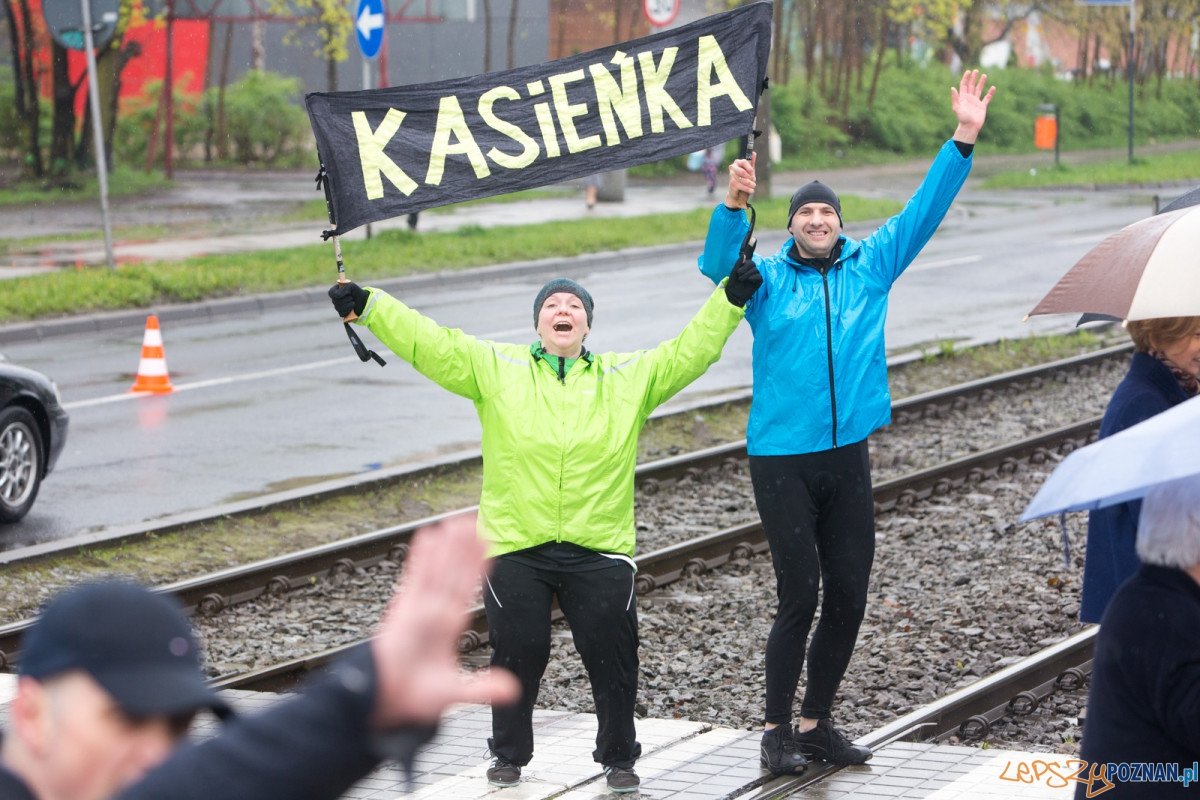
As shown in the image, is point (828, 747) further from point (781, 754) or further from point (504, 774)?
point (504, 774)

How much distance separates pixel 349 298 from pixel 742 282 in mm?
1277

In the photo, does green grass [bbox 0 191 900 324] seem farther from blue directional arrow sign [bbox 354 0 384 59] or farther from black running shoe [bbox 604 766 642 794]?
black running shoe [bbox 604 766 642 794]

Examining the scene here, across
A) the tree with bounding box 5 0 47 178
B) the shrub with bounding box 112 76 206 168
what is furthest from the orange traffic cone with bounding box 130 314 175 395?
the shrub with bounding box 112 76 206 168

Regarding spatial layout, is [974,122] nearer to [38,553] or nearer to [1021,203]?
[38,553]

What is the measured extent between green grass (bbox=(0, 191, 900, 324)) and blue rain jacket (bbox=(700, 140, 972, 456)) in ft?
46.7

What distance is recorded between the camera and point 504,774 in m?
6.00

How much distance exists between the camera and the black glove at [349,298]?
18.5 feet

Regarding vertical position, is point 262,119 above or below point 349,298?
above

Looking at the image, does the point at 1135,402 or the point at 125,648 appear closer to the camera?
the point at 125,648

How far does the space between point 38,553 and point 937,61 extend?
155 ft

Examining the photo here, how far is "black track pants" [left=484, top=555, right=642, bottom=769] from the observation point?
5.77 metres

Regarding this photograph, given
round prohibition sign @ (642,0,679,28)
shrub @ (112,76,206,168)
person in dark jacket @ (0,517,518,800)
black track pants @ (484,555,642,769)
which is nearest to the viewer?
person in dark jacket @ (0,517,518,800)

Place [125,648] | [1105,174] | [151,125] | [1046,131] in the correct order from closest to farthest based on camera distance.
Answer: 1. [125,648]
2. [151,125]
3. [1105,174]
4. [1046,131]

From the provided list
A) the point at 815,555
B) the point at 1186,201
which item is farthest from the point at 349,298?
the point at 1186,201
